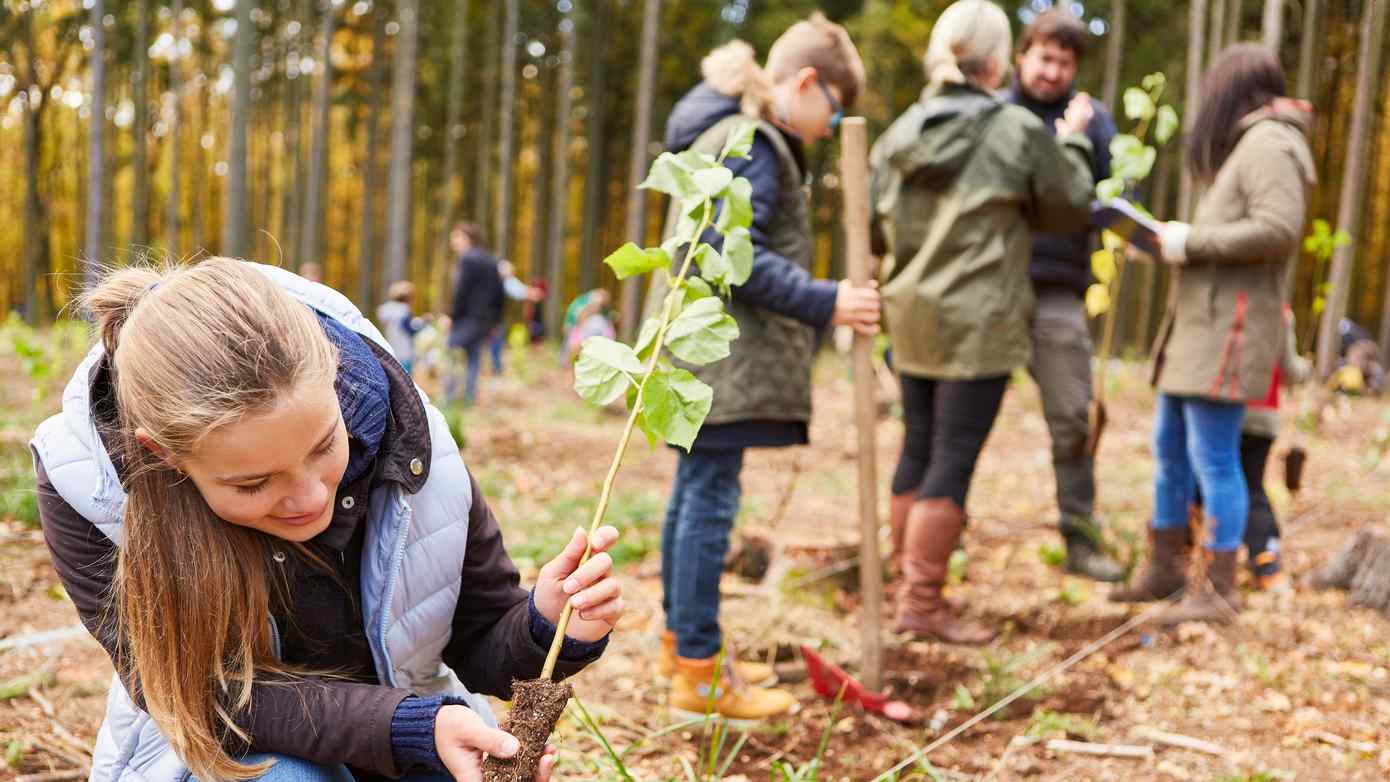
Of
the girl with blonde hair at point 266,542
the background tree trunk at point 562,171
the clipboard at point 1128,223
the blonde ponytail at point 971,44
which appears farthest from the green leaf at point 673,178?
the background tree trunk at point 562,171

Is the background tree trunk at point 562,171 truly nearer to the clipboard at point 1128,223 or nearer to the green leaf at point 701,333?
the clipboard at point 1128,223

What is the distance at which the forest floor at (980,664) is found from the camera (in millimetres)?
2377

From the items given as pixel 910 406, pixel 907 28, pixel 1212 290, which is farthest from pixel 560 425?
pixel 907 28

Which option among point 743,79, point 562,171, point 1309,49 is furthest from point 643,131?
point 743,79

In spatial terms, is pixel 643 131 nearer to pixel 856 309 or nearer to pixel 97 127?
pixel 97 127

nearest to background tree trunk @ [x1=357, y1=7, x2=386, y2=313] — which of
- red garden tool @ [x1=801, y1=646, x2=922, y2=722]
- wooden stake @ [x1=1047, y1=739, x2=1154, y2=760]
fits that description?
red garden tool @ [x1=801, y1=646, x2=922, y2=722]

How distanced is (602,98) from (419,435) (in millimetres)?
18225

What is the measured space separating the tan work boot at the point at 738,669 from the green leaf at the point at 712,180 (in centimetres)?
146

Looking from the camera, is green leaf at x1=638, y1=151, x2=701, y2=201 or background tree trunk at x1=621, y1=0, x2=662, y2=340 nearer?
green leaf at x1=638, y1=151, x2=701, y2=201

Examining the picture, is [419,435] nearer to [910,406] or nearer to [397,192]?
[910,406]

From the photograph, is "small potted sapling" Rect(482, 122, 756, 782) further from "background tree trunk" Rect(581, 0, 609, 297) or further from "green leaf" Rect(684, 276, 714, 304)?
"background tree trunk" Rect(581, 0, 609, 297)

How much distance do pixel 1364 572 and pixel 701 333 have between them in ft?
10.0

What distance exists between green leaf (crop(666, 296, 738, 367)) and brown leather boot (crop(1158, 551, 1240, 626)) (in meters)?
2.33

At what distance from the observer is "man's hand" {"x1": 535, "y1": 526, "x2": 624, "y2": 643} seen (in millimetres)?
1393
